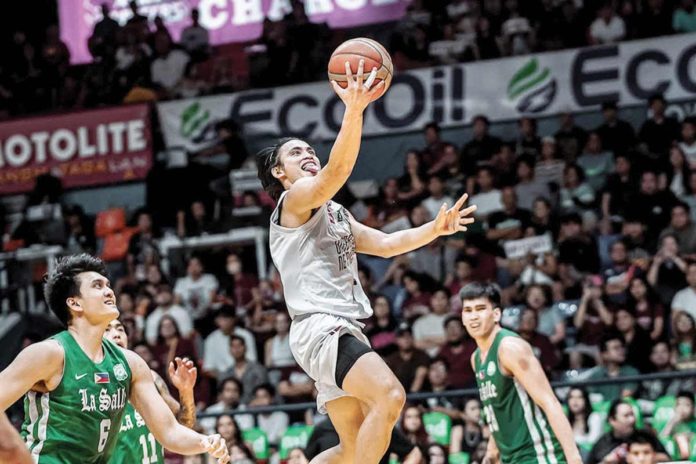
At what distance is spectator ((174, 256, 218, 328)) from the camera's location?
507 inches

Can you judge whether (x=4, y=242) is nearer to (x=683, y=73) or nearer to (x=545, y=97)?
(x=545, y=97)

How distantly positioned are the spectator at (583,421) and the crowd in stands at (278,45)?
565 cm

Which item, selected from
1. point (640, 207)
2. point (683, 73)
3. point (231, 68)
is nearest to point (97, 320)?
point (640, 207)

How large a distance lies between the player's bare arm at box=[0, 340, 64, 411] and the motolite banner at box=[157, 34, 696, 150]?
30.3 feet

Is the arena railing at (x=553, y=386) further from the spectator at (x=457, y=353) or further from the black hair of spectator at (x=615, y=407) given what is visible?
the spectator at (x=457, y=353)

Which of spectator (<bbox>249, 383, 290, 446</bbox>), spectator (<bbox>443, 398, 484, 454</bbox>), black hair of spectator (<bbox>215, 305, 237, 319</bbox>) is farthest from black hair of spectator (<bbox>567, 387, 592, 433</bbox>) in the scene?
black hair of spectator (<bbox>215, 305, 237, 319</bbox>)

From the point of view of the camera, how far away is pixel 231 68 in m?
15.7

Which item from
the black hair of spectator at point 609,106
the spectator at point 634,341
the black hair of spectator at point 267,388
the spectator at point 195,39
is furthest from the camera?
the spectator at point 195,39

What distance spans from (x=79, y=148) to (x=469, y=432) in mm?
7603

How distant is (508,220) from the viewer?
1231 centimetres

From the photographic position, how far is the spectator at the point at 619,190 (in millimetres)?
12078

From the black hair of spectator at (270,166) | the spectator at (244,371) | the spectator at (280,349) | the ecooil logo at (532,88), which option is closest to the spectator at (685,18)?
the ecooil logo at (532,88)

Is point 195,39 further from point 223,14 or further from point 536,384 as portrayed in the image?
point 536,384

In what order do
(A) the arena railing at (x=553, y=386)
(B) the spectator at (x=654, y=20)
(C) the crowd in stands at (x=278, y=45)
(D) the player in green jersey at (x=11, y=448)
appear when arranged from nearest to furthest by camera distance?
(D) the player in green jersey at (x=11, y=448) → (A) the arena railing at (x=553, y=386) → (B) the spectator at (x=654, y=20) → (C) the crowd in stands at (x=278, y=45)
